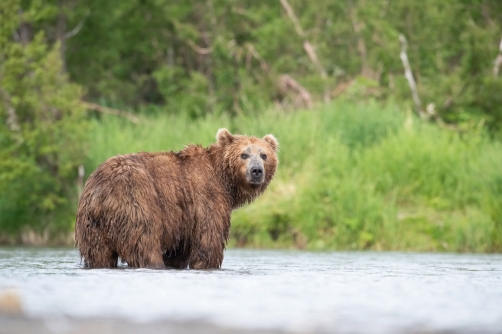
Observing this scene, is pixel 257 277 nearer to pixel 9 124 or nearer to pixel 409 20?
pixel 9 124

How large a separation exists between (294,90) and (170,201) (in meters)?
16.9

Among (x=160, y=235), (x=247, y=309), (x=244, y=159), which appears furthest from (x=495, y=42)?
(x=247, y=309)

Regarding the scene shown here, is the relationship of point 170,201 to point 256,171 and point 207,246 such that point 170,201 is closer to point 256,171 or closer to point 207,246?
point 207,246

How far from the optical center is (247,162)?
32.6 ft

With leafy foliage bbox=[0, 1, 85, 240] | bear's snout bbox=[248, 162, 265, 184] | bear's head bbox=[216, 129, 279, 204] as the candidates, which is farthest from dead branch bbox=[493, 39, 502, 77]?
bear's snout bbox=[248, 162, 265, 184]

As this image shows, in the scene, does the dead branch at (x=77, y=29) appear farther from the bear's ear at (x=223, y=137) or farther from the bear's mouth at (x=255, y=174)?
the bear's mouth at (x=255, y=174)

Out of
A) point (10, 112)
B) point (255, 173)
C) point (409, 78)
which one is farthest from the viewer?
point (409, 78)

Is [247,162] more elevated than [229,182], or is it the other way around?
[247,162]

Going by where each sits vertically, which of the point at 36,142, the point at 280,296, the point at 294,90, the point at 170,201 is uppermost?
the point at 294,90

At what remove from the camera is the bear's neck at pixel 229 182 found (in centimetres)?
989

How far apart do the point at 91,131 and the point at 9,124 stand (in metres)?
1.91

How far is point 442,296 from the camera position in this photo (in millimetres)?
7191

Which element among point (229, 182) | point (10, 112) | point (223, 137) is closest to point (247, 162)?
point (229, 182)

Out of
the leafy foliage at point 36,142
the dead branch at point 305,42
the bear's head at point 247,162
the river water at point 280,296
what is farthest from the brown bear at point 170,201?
the dead branch at point 305,42
